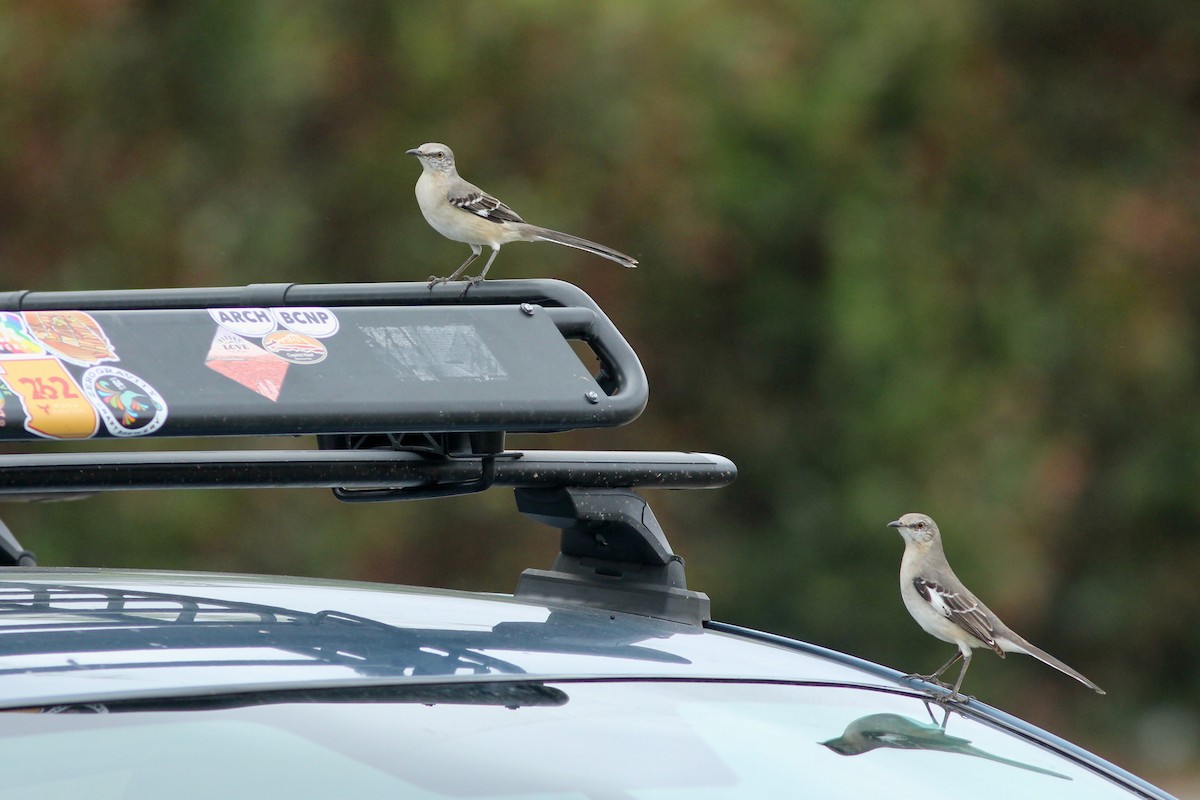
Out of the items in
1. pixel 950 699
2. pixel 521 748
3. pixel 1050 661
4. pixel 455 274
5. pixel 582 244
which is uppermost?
pixel 582 244

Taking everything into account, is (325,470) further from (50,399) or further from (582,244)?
(582,244)

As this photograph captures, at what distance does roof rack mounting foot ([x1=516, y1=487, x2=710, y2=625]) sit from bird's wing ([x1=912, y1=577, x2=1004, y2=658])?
1.31 metres

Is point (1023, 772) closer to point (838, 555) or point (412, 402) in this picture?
point (412, 402)

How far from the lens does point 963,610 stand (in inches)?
150

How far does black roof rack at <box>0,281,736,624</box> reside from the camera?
202 cm

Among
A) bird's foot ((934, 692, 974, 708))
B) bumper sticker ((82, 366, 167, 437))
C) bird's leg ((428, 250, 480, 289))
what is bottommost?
bird's foot ((934, 692, 974, 708))

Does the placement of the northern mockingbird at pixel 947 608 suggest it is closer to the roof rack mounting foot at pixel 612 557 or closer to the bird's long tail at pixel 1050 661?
the bird's long tail at pixel 1050 661

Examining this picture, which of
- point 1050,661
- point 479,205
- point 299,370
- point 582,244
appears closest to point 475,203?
point 479,205

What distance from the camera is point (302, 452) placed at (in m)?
2.40

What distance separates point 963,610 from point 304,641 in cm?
216

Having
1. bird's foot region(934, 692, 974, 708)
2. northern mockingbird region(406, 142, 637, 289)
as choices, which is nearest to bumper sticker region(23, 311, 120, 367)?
bird's foot region(934, 692, 974, 708)

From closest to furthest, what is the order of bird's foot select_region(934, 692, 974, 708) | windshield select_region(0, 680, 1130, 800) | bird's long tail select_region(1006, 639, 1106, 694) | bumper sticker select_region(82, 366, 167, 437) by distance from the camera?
1. windshield select_region(0, 680, 1130, 800)
2. bumper sticker select_region(82, 366, 167, 437)
3. bird's foot select_region(934, 692, 974, 708)
4. bird's long tail select_region(1006, 639, 1106, 694)

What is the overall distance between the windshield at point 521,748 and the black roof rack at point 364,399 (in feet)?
1.24

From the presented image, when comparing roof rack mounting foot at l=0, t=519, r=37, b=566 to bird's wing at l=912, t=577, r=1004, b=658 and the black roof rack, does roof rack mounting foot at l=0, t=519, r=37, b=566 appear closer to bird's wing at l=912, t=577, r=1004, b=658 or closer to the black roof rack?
the black roof rack
